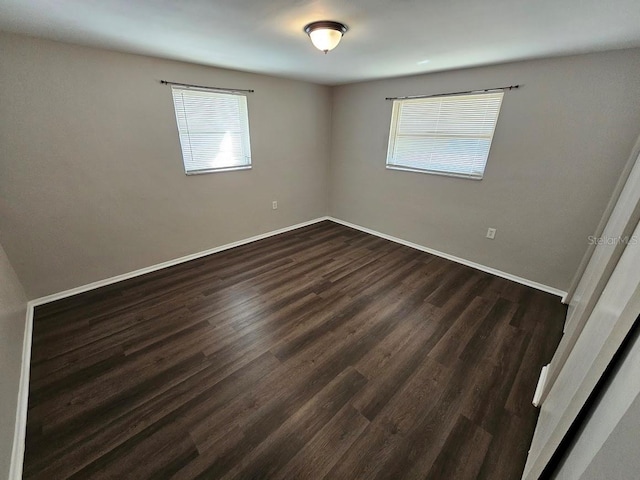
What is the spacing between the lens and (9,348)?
1.47m

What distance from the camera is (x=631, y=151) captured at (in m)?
1.95

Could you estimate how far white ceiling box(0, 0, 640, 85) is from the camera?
137 centimetres

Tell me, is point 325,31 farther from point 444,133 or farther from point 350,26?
point 444,133

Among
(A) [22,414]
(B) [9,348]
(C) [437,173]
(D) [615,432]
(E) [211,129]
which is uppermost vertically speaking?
(E) [211,129]

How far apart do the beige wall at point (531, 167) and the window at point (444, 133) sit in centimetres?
10

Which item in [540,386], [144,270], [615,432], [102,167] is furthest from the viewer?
[144,270]

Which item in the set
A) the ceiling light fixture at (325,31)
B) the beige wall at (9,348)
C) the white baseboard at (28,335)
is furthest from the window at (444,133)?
the beige wall at (9,348)

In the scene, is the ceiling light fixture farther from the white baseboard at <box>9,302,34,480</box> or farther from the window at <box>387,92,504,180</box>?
the white baseboard at <box>9,302,34,480</box>

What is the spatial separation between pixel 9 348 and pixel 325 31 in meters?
2.71

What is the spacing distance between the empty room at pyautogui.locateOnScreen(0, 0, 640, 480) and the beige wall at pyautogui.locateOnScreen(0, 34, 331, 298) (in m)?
0.02

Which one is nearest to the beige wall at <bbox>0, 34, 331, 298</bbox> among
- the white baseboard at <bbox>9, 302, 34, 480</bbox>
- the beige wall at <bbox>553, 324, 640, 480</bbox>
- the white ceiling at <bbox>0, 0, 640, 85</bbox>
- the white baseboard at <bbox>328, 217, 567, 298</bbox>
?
the white ceiling at <bbox>0, 0, 640, 85</bbox>

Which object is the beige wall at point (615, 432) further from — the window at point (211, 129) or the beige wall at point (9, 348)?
the window at point (211, 129)

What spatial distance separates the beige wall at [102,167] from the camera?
2008mm

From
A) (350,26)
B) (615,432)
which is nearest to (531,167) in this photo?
(350,26)
